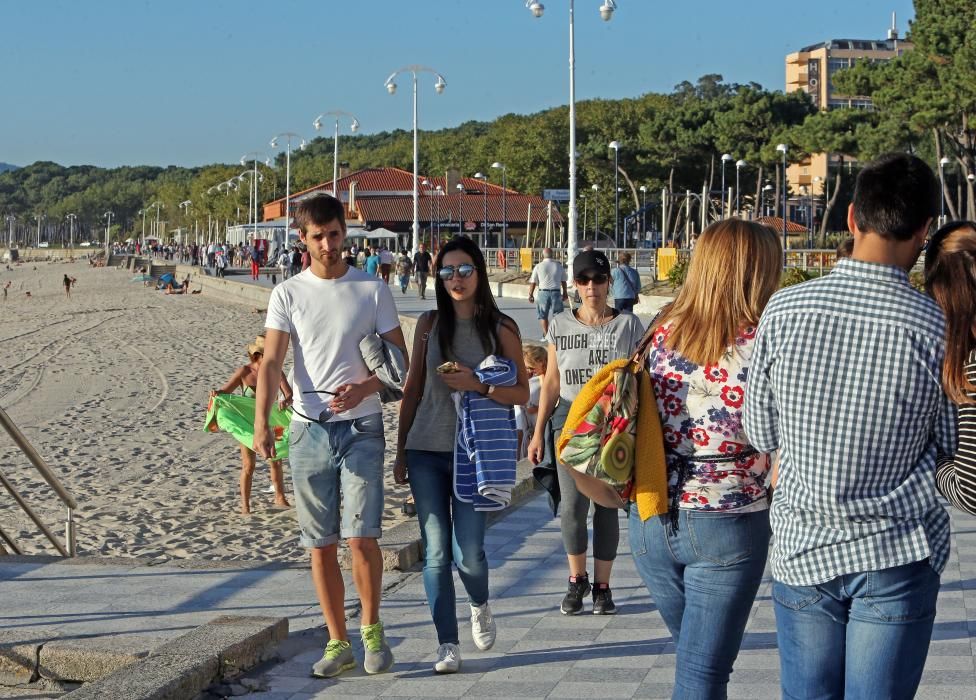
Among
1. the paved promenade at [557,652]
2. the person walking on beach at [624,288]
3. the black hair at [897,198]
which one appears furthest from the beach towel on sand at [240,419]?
the person walking on beach at [624,288]

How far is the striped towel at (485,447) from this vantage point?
511 centimetres

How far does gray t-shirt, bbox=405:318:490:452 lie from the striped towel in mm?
52

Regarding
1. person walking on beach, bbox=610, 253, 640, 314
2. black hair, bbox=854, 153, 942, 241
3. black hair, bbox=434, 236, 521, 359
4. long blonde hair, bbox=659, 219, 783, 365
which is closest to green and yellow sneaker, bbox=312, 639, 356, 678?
black hair, bbox=434, 236, 521, 359

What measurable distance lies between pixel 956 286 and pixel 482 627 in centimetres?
268

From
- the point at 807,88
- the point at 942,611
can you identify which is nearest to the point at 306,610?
the point at 942,611

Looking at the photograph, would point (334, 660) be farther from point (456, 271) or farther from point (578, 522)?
point (456, 271)

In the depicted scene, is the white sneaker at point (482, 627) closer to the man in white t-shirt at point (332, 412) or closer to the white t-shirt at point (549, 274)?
the man in white t-shirt at point (332, 412)

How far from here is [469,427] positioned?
5152 mm

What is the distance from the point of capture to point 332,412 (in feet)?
16.8

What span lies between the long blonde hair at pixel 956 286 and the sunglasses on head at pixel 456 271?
1.95 metres

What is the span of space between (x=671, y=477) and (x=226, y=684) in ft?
7.84

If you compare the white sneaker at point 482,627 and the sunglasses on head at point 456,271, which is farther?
the white sneaker at point 482,627

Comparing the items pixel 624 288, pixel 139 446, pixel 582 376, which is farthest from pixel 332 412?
pixel 624 288

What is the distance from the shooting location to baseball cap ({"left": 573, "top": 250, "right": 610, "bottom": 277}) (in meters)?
6.10
